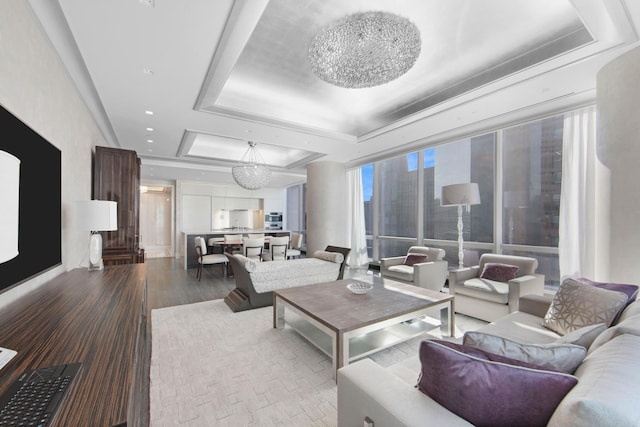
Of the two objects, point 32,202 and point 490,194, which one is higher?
point 490,194

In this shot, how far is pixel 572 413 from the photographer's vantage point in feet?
2.39

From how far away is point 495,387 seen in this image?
882 millimetres

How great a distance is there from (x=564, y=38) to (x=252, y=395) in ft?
14.0

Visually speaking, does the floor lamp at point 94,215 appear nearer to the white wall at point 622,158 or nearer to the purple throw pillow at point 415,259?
the purple throw pillow at point 415,259

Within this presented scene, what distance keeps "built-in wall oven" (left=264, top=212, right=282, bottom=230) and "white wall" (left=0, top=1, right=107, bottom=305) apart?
7.69 metres

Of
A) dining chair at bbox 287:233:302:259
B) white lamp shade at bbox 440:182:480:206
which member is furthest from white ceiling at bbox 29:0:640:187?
dining chair at bbox 287:233:302:259

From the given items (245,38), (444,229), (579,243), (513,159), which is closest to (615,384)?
(245,38)

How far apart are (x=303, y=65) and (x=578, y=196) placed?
3.96 metres

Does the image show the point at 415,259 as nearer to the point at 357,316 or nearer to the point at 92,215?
the point at 357,316

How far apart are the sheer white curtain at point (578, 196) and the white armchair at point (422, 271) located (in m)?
1.55

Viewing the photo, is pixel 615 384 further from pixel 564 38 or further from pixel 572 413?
pixel 564 38

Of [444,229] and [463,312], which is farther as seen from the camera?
[444,229]

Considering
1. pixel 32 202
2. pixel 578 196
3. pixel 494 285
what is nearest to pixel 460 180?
pixel 578 196

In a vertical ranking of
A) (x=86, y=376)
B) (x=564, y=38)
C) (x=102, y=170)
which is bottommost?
(x=86, y=376)
